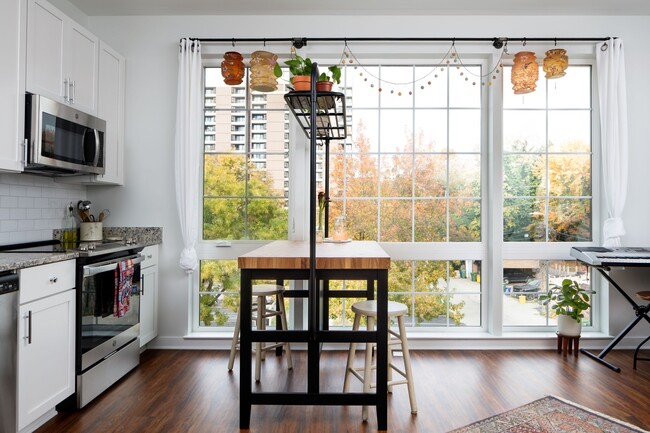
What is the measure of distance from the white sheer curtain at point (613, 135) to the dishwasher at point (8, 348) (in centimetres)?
441

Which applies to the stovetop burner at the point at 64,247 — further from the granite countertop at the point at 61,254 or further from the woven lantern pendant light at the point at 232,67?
the woven lantern pendant light at the point at 232,67

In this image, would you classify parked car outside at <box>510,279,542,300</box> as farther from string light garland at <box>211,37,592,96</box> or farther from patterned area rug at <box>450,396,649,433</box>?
string light garland at <box>211,37,592,96</box>

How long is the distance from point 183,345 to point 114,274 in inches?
48.2

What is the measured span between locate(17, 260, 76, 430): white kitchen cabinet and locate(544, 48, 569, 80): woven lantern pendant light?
13.2 ft

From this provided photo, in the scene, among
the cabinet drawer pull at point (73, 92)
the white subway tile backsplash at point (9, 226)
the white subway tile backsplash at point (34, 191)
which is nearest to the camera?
the white subway tile backsplash at point (9, 226)

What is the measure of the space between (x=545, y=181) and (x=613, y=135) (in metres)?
0.66

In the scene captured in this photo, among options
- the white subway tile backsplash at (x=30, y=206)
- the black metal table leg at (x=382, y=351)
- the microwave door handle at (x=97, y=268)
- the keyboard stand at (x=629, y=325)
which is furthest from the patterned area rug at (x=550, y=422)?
the white subway tile backsplash at (x=30, y=206)

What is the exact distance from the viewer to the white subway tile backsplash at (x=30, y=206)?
3.06 m

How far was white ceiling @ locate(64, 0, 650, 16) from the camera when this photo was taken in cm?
377

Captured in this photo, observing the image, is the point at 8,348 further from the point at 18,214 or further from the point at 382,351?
the point at 382,351

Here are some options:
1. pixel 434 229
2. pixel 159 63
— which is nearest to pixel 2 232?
pixel 159 63

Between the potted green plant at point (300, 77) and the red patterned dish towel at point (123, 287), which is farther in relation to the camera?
the red patterned dish towel at point (123, 287)

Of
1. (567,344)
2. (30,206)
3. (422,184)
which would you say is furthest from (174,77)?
(567,344)

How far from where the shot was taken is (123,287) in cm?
316
